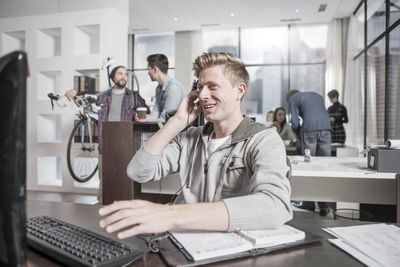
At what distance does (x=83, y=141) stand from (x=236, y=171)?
3.09 m

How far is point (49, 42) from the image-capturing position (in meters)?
4.37

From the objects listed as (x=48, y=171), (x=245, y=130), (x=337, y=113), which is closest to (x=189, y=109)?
(x=245, y=130)

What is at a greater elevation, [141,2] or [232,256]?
[141,2]

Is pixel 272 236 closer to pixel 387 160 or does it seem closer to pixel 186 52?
pixel 387 160

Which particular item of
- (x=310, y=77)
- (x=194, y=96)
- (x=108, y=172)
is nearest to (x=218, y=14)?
(x=310, y=77)

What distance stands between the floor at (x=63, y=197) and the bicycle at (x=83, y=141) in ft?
0.66

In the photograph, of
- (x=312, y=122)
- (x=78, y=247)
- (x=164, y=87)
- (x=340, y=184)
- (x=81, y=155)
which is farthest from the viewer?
(x=312, y=122)

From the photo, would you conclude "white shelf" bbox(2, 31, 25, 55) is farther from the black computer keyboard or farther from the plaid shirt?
the black computer keyboard

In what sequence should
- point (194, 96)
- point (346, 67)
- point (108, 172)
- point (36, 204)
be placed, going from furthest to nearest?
point (346, 67)
point (108, 172)
point (194, 96)
point (36, 204)

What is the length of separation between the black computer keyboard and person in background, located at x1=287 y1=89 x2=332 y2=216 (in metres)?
3.67

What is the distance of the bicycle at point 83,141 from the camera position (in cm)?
369

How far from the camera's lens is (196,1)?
5.75 metres

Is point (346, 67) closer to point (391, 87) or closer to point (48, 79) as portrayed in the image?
point (391, 87)

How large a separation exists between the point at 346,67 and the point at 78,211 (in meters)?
7.37
